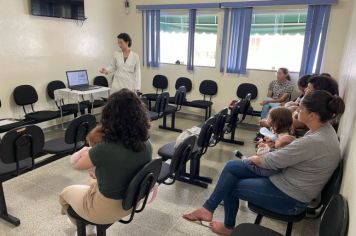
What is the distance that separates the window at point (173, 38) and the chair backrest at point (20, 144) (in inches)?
146

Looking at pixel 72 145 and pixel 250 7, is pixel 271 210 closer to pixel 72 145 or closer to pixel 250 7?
pixel 72 145

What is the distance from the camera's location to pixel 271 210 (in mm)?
1663

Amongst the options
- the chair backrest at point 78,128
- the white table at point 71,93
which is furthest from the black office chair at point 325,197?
the white table at point 71,93

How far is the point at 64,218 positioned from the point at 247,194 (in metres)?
1.49

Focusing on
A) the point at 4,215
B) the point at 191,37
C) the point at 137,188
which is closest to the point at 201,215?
the point at 137,188

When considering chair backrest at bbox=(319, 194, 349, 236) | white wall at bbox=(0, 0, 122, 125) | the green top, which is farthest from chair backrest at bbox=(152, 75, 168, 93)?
chair backrest at bbox=(319, 194, 349, 236)

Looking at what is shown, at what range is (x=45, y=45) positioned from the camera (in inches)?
163

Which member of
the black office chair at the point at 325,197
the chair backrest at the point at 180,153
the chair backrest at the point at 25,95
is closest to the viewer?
the black office chair at the point at 325,197

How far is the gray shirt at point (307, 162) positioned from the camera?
1520 mm

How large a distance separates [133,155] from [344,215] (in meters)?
0.99

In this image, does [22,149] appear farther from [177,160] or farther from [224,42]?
[224,42]

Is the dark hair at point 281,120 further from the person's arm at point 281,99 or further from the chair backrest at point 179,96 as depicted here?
the chair backrest at point 179,96

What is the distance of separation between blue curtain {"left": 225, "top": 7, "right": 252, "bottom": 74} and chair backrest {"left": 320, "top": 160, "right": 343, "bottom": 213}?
3304 millimetres

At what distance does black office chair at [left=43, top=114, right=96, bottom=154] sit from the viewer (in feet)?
7.93
